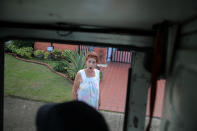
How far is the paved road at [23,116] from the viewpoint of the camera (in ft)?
12.7

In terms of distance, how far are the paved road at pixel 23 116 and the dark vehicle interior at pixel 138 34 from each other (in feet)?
7.53

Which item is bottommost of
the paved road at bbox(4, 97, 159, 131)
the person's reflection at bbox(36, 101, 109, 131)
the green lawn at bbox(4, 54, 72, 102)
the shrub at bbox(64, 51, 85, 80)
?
the paved road at bbox(4, 97, 159, 131)

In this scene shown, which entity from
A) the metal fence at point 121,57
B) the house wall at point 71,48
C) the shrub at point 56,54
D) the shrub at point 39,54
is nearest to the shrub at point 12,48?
the house wall at point 71,48

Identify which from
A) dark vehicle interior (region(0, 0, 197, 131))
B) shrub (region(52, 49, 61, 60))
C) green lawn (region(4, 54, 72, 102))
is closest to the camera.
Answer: dark vehicle interior (region(0, 0, 197, 131))

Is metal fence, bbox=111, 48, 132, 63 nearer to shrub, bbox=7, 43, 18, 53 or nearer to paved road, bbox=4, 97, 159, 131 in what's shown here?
shrub, bbox=7, 43, 18, 53

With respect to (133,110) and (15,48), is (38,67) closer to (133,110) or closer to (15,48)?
(15,48)

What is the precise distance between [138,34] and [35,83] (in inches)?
240

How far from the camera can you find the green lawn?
573 centimetres

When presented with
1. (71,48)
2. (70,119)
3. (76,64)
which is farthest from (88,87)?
(71,48)

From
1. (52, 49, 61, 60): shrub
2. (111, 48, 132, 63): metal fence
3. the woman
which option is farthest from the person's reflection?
(111, 48, 132, 63): metal fence

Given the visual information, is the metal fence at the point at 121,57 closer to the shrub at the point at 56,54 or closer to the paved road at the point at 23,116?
the shrub at the point at 56,54

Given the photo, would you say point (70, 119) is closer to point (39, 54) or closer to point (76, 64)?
point (76, 64)

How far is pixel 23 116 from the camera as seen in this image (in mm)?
4320

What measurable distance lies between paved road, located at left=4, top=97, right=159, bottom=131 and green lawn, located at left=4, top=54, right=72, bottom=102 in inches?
19.1
